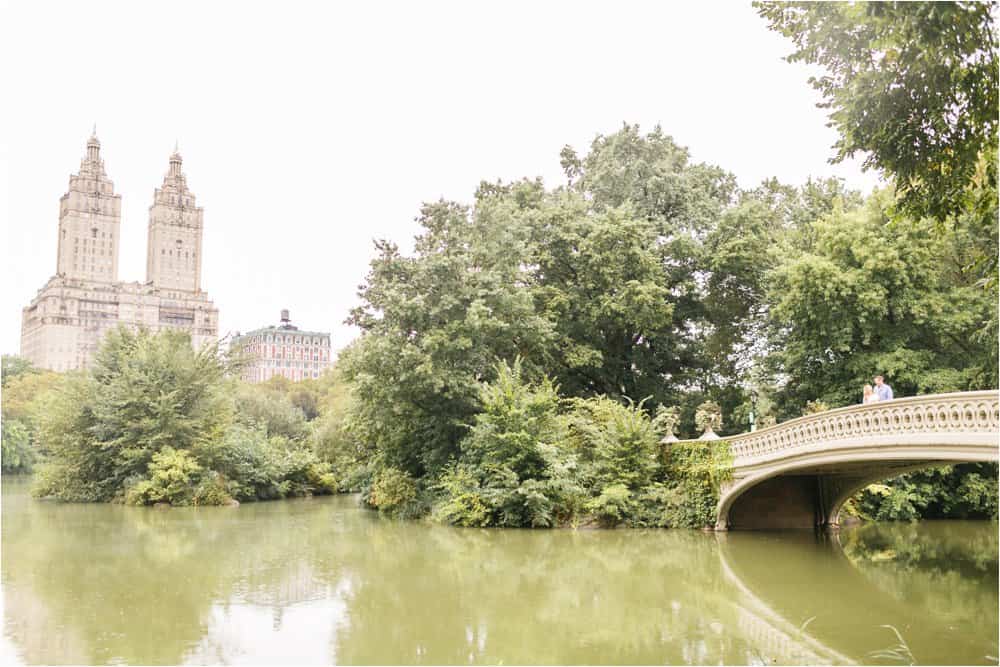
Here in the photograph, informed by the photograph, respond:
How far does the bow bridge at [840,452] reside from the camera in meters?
10.8

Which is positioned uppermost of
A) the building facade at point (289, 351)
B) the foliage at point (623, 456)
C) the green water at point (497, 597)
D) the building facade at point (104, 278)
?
the building facade at point (104, 278)

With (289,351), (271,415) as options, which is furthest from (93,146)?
(271,415)

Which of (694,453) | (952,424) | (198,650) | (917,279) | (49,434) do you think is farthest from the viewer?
(49,434)

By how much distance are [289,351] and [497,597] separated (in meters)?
116

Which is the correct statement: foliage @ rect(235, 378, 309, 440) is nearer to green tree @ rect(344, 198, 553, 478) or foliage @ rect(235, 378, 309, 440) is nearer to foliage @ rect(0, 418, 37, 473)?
foliage @ rect(0, 418, 37, 473)

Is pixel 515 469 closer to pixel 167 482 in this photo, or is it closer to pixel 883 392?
pixel 883 392

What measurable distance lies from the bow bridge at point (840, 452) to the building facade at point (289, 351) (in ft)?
342

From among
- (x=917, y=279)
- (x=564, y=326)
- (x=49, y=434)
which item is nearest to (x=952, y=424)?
(x=917, y=279)

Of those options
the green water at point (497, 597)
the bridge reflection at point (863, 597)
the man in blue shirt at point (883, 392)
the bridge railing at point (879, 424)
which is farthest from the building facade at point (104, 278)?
the man in blue shirt at point (883, 392)

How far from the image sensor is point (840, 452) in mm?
13961

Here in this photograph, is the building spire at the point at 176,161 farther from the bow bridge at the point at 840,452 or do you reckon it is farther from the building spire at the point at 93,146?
the bow bridge at the point at 840,452

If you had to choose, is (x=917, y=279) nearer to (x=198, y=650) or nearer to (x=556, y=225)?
(x=556, y=225)

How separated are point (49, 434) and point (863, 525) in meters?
25.1

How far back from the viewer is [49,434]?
93.7 feet
